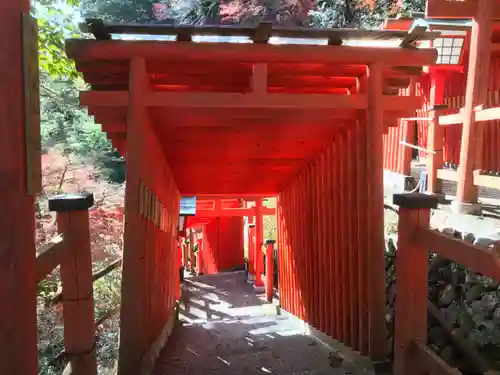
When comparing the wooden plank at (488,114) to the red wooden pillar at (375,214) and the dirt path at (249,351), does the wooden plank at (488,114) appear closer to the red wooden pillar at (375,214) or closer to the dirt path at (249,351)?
the red wooden pillar at (375,214)

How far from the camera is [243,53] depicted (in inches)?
120

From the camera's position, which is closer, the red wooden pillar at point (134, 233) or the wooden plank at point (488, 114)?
the red wooden pillar at point (134, 233)

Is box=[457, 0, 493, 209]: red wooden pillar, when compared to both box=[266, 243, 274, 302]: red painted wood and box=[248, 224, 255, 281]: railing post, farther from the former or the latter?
box=[248, 224, 255, 281]: railing post

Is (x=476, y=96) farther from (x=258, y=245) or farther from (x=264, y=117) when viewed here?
(x=258, y=245)

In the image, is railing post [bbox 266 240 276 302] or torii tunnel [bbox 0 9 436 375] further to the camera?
railing post [bbox 266 240 276 302]

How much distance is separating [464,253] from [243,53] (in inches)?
77.3

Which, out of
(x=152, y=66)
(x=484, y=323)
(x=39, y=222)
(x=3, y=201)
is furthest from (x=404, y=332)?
(x=39, y=222)

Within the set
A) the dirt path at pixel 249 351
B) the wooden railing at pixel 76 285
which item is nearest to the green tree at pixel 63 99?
the wooden railing at pixel 76 285

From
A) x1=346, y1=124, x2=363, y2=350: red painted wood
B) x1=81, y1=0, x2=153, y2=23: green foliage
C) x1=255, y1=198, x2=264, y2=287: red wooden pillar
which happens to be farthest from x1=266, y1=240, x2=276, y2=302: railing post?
x1=81, y1=0, x2=153, y2=23: green foliage

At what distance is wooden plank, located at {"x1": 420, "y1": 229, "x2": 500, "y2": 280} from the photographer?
64.1 inches

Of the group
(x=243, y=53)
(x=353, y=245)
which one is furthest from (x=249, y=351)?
(x=243, y=53)

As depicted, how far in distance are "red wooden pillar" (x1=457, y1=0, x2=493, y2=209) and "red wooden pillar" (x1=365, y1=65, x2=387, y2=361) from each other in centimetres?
271

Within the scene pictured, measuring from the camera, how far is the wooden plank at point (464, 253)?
1627 millimetres

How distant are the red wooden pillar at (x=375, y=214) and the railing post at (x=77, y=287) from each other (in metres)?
1.94
